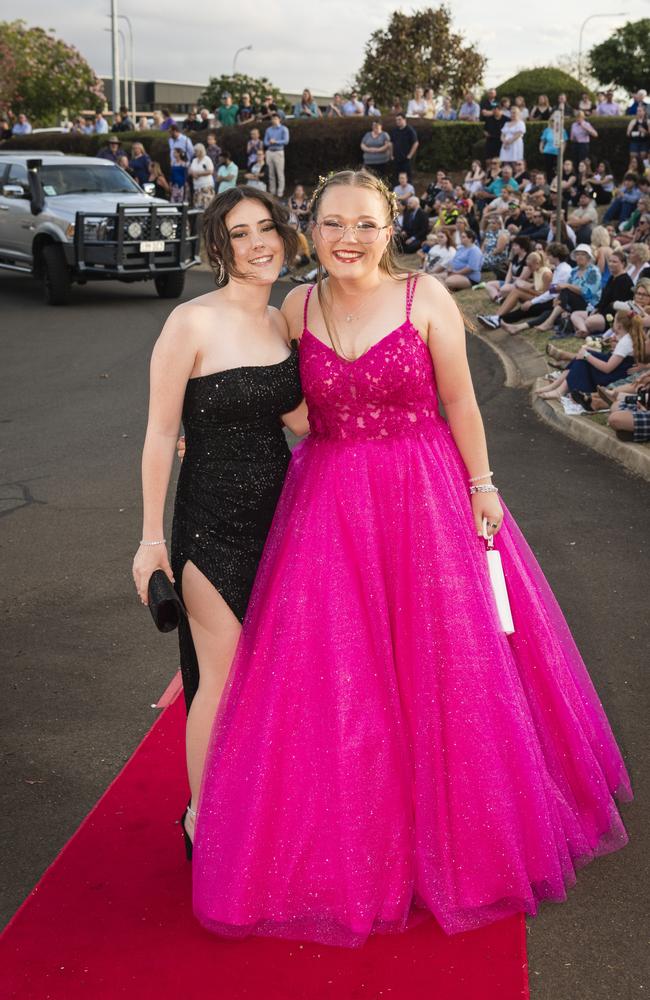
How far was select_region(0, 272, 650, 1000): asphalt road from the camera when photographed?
11.3 feet

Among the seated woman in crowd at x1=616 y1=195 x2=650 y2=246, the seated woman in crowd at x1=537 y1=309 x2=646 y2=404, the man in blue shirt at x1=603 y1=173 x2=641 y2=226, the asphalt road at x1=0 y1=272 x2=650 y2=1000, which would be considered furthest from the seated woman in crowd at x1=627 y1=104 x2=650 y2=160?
the seated woman in crowd at x1=537 y1=309 x2=646 y2=404

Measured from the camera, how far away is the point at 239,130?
31.7 m

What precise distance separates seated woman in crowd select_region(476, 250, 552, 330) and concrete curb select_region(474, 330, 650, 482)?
0.24 meters

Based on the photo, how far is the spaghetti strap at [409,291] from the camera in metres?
3.41

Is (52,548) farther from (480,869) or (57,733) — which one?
(480,869)

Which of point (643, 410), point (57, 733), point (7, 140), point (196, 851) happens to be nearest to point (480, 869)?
point (196, 851)

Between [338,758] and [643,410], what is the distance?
6.65 meters

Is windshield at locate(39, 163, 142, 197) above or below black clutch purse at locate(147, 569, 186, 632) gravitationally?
above

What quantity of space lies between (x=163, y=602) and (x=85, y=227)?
564 inches

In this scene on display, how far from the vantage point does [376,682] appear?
3283mm

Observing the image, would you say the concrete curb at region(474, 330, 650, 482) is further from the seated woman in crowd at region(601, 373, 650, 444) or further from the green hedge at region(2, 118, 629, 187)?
the green hedge at region(2, 118, 629, 187)

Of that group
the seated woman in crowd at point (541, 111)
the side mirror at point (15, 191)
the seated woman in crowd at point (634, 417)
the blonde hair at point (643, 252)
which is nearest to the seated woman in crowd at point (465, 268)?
the blonde hair at point (643, 252)

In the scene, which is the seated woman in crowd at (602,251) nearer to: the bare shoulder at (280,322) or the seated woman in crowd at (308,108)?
the bare shoulder at (280,322)

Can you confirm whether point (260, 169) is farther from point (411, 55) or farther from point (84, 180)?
point (411, 55)
